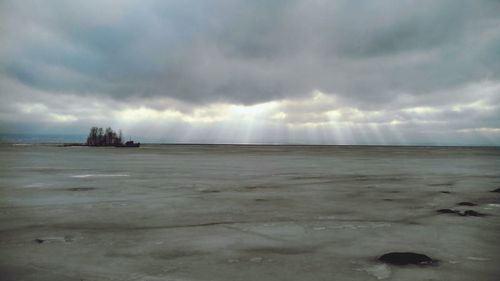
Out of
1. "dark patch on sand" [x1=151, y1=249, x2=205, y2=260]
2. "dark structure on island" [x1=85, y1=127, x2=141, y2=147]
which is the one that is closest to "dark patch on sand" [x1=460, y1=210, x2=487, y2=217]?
"dark patch on sand" [x1=151, y1=249, x2=205, y2=260]

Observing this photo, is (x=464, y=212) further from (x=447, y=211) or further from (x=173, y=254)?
(x=173, y=254)

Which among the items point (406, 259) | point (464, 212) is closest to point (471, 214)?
point (464, 212)

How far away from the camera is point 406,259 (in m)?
4.13

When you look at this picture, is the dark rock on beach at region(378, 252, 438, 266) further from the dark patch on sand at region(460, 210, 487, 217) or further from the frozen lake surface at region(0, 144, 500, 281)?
the dark patch on sand at region(460, 210, 487, 217)

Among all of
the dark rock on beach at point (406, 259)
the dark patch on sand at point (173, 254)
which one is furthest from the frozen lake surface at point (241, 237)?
the dark rock on beach at point (406, 259)

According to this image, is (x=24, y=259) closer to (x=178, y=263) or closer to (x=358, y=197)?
(x=178, y=263)

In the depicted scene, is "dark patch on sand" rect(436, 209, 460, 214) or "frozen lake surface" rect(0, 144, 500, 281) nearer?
"frozen lake surface" rect(0, 144, 500, 281)

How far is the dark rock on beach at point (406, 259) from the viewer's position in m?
3.98

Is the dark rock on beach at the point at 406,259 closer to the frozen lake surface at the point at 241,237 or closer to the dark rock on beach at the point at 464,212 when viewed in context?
the frozen lake surface at the point at 241,237

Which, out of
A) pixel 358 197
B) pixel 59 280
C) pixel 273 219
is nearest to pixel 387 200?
pixel 358 197

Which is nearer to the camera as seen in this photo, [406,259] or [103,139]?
[406,259]

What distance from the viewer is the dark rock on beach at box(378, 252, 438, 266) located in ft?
13.1

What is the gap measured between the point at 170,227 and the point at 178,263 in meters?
2.00

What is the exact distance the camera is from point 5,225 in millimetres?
6043
